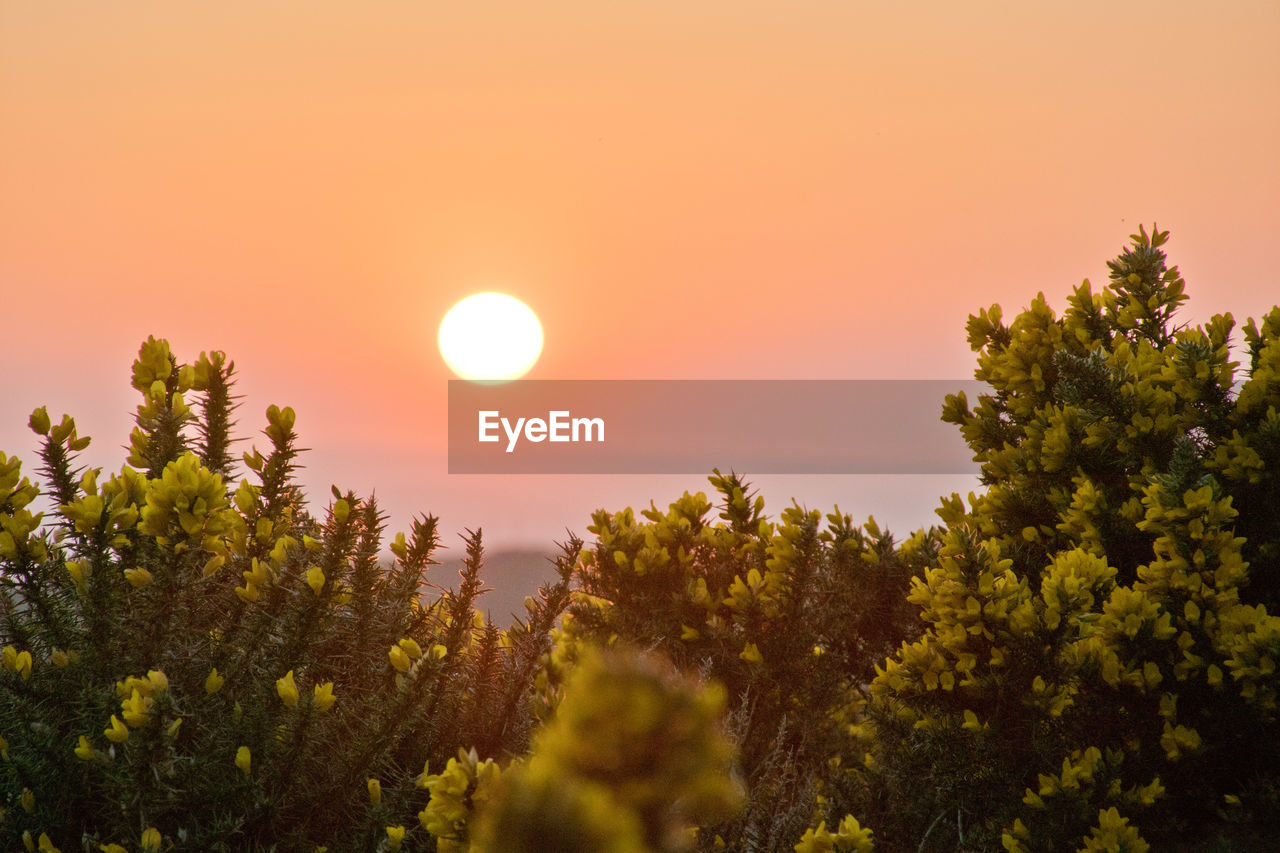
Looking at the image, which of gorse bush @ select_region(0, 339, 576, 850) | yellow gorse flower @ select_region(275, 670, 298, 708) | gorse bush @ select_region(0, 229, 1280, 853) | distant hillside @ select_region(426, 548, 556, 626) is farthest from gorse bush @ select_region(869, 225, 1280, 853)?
yellow gorse flower @ select_region(275, 670, 298, 708)

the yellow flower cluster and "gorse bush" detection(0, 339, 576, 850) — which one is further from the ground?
"gorse bush" detection(0, 339, 576, 850)

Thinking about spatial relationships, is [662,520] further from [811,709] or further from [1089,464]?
[1089,464]

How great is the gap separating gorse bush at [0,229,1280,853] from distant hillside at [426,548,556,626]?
0.08 m

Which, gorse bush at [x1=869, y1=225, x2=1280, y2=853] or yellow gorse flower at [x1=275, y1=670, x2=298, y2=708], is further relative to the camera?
gorse bush at [x1=869, y1=225, x2=1280, y2=853]

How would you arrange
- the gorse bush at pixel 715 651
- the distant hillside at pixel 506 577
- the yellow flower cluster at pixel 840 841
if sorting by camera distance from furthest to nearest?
the distant hillside at pixel 506 577 < the yellow flower cluster at pixel 840 841 < the gorse bush at pixel 715 651

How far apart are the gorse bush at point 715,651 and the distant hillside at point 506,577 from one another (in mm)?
77

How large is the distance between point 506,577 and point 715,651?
1129 mm

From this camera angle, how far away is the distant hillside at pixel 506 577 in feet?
12.1

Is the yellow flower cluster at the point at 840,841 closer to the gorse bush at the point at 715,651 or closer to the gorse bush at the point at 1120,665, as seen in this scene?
the gorse bush at the point at 715,651

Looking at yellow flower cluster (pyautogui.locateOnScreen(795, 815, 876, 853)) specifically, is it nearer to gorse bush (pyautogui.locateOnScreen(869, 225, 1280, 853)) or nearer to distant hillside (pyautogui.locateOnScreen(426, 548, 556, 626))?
gorse bush (pyautogui.locateOnScreen(869, 225, 1280, 853))

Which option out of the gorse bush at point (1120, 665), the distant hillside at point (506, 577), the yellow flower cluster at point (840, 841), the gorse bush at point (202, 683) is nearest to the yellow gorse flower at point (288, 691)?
the gorse bush at point (202, 683)

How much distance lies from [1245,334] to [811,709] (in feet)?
9.17

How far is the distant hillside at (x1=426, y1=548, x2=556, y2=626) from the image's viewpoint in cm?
368

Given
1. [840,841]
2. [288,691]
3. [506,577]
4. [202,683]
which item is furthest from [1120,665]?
[202,683]
